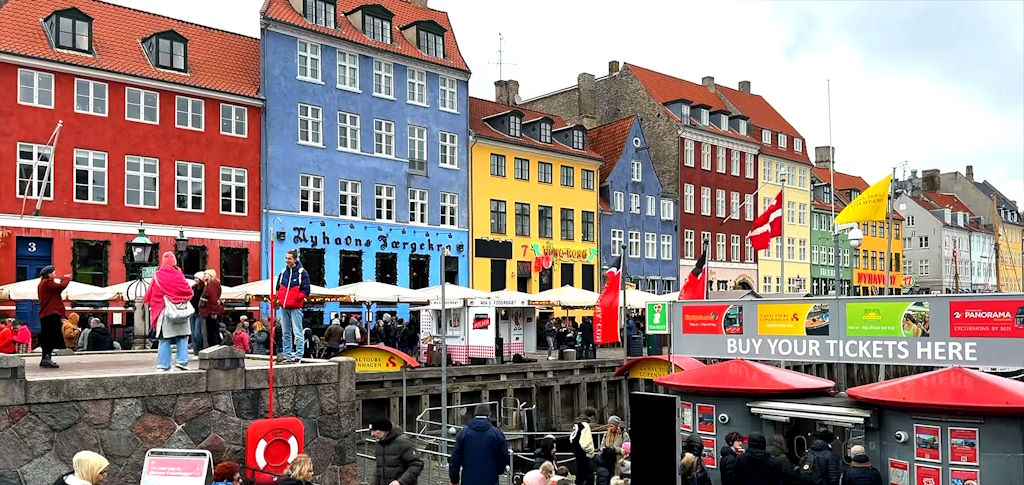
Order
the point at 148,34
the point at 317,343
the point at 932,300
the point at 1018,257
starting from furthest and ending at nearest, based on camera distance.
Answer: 1. the point at 1018,257
2. the point at 148,34
3. the point at 317,343
4. the point at 932,300

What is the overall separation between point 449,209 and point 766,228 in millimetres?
16143

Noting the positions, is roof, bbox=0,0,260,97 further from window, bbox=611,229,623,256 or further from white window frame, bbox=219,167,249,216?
window, bbox=611,229,623,256

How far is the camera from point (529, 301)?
28.5 meters

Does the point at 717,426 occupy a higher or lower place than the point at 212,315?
lower

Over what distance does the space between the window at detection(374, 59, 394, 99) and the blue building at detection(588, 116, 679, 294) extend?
14584 mm

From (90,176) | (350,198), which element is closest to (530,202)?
(350,198)

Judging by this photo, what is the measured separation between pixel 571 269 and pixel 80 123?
24026 millimetres

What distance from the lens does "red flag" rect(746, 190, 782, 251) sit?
28.7m

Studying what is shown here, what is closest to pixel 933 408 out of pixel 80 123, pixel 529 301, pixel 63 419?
pixel 63 419

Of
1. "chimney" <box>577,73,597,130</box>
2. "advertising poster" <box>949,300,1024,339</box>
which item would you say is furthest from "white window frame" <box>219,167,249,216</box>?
"advertising poster" <box>949,300,1024,339</box>

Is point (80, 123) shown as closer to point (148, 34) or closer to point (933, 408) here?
point (148, 34)

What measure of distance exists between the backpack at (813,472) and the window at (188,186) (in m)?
26.2

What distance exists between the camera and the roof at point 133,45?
29.5 metres

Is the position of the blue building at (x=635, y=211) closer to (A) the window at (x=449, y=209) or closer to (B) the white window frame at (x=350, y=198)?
(A) the window at (x=449, y=209)
